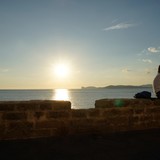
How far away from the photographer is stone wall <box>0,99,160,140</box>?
600cm

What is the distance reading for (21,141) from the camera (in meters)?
5.85

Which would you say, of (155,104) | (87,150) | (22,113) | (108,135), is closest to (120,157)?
(87,150)

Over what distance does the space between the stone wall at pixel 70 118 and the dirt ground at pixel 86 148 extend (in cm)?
25

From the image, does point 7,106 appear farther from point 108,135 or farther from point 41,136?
point 108,135

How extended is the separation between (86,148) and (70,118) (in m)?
1.35

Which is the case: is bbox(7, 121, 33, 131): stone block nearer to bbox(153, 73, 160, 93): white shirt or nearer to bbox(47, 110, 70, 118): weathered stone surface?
bbox(47, 110, 70, 118): weathered stone surface

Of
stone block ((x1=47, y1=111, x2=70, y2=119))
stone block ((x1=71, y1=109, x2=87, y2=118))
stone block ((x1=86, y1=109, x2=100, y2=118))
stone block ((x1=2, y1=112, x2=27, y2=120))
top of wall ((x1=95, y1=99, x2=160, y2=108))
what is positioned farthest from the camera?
top of wall ((x1=95, y1=99, x2=160, y2=108))

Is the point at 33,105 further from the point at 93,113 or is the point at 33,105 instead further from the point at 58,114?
the point at 93,113

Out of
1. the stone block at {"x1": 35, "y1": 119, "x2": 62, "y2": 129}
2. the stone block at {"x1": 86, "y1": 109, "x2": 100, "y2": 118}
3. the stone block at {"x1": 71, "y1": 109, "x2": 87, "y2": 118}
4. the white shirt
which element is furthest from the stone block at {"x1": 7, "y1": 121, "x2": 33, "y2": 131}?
the white shirt

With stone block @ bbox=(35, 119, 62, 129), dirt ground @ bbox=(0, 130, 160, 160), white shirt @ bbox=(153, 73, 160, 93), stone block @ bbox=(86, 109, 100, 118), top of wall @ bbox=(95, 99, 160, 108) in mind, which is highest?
white shirt @ bbox=(153, 73, 160, 93)

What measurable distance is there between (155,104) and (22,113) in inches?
149

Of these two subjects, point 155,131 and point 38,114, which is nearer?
point 38,114

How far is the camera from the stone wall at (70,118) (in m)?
6.00

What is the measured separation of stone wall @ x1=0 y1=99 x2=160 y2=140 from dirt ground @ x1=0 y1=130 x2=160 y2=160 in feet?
0.82
